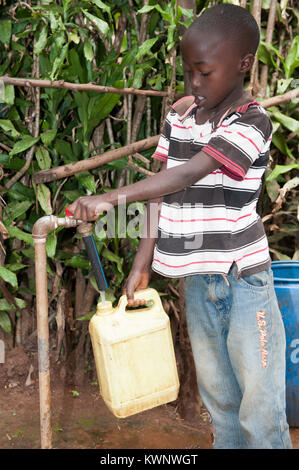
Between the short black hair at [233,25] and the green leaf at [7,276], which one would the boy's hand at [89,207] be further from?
the green leaf at [7,276]

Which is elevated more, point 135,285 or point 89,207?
point 89,207

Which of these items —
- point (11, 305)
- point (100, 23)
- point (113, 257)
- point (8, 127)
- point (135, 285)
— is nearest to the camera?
point (135, 285)

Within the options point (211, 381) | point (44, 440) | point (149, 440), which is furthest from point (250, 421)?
point (149, 440)

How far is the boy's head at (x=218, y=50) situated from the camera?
1.29m

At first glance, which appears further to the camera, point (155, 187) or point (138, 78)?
point (138, 78)

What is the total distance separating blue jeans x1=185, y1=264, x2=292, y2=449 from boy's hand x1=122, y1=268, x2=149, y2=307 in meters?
0.13

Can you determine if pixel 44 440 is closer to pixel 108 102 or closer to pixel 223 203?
pixel 223 203

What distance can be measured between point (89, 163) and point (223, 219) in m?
0.87

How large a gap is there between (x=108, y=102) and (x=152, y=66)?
259 mm

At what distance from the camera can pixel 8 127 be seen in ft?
7.11

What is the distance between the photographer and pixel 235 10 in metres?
1.32

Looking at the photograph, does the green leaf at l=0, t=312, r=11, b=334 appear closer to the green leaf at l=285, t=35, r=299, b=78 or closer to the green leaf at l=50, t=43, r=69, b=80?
the green leaf at l=50, t=43, r=69, b=80

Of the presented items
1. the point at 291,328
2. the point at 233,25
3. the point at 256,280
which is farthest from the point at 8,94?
the point at 291,328

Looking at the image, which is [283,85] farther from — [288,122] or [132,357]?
[132,357]
